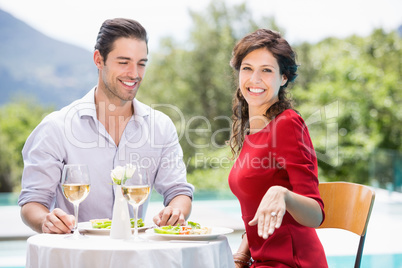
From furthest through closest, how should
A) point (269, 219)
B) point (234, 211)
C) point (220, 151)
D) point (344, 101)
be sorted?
point (220, 151), point (344, 101), point (234, 211), point (269, 219)

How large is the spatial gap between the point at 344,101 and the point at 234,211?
19.9 ft

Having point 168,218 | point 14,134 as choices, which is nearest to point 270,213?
point 168,218

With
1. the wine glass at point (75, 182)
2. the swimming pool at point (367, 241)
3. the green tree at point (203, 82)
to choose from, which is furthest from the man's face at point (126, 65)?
the green tree at point (203, 82)

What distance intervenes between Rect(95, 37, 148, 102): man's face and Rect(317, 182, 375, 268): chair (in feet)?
3.32

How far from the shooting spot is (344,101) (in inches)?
548

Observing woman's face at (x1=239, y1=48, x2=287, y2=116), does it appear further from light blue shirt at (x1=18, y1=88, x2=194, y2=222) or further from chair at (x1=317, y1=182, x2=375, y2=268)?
light blue shirt at (x1=18, y1=88, x2=194, y2=222)

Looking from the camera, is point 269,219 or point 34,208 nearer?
point 269,219

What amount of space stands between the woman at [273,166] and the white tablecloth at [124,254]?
0.65 ft

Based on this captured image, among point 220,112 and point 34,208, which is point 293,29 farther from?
point 34,208

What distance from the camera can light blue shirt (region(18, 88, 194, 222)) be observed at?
228 cm

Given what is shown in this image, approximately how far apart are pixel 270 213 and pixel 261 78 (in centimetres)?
73

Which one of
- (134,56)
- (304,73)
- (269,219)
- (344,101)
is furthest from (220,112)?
(269,219)

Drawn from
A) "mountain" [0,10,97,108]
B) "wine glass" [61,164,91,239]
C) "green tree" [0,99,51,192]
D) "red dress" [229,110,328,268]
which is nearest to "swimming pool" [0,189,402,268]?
"red dress" [229,110,328,268]

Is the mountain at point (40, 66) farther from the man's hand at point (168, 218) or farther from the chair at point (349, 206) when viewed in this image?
the man's hand at point (168, 218)
